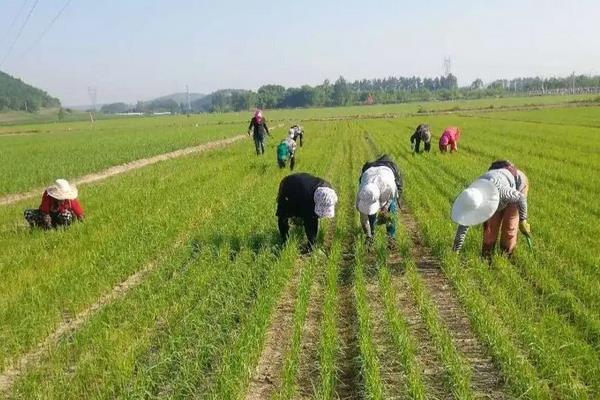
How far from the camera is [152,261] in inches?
268

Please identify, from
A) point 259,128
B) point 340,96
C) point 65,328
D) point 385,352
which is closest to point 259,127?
point 259,128

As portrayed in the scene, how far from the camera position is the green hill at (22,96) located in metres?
151

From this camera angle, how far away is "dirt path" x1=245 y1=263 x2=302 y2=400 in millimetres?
3734

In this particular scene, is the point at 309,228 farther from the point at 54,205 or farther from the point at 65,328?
the point at 54,205

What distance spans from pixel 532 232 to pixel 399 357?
13.1 feet

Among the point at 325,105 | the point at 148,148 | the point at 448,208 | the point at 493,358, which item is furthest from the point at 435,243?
the point at 325,105

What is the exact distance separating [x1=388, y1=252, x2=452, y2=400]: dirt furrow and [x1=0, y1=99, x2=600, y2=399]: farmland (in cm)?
2

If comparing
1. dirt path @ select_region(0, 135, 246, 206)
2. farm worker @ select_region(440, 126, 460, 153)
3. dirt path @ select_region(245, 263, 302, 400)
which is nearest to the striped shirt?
dirt path @ select_region(245, 263, 302, 400)

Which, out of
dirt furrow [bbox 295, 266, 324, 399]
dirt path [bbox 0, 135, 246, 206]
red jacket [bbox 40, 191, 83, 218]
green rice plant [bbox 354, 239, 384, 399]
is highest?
red jacket [bbox 40, 191, 83, 218]

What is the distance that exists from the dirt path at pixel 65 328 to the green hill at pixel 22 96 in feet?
520

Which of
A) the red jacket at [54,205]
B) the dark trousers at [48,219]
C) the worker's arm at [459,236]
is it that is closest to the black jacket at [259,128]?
the red jacket at [54,205]

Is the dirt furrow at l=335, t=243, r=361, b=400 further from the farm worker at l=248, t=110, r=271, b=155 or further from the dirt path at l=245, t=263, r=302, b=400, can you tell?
the farm worker at l=248, t=110, r=271, b=155

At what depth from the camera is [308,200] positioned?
6188mm

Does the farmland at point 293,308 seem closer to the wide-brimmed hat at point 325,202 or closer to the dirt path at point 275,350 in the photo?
the dirt path at point 275,350
